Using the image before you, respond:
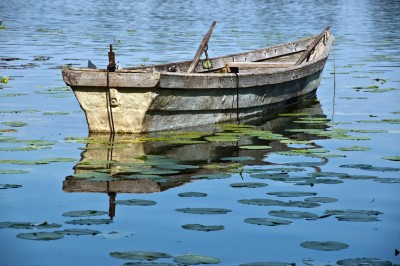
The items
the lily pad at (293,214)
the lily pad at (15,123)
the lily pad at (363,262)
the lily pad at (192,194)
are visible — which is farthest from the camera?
the lily pad at (15,123)

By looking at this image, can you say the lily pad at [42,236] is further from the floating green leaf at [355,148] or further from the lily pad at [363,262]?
the floating green leaf at [355,148]

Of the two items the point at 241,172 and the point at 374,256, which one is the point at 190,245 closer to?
the point at 374,256

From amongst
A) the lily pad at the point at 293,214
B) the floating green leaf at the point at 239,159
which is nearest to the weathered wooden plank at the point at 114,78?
the floating green leaf at the point at 239,159

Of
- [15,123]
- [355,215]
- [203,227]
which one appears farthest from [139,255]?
[15,123]

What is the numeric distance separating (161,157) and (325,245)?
11.1ft

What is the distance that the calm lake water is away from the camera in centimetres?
598

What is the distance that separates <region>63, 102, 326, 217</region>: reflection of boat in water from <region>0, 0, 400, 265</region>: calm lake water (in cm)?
2

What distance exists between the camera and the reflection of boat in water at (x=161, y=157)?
25.8ft

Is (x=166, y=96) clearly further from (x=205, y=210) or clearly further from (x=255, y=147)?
(x=205, y=210)

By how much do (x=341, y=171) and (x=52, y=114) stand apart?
16.2ft

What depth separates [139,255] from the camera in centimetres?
572

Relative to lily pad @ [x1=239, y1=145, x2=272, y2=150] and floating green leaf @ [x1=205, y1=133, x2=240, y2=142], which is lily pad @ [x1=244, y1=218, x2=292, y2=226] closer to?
lily pad @ [x1=239, y1=145, x2=272, y2=150]

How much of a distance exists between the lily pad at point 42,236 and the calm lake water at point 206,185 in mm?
13

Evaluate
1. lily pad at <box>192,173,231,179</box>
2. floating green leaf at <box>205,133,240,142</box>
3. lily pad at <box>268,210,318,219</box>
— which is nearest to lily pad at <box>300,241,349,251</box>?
lily pad at <box>268,210,318,219</box>
